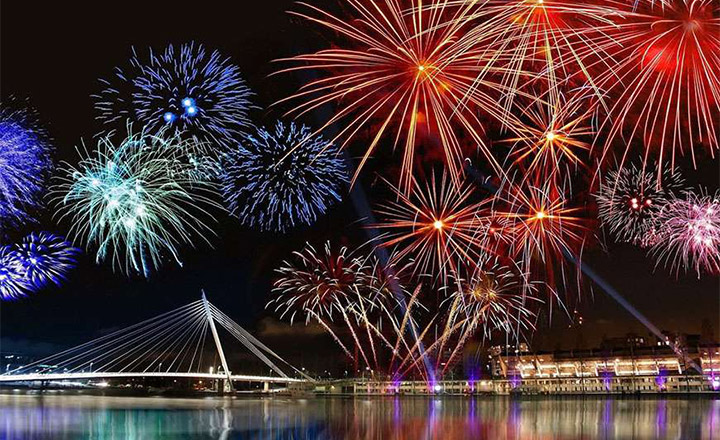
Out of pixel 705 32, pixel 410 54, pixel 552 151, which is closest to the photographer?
pixel 705 32

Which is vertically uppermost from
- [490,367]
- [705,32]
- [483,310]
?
[705,32]

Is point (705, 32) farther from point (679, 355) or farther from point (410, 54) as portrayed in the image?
point (679, 355)

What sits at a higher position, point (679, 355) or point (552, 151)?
point (552, 151)

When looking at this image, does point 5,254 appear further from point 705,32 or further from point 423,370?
point 423,370

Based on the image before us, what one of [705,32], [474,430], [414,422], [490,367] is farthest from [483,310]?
[490,367]

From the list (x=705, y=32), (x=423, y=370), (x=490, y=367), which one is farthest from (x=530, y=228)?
(x=490, y=367)

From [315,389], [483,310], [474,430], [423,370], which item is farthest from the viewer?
[315,389]

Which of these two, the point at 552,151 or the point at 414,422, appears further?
the point at 414,422

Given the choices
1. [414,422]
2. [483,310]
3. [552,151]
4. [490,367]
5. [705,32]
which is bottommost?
[490,367]

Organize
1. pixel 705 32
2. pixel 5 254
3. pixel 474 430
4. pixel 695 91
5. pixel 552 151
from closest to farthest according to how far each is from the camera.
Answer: pixel 705 32
pixel 695 91
pixel 552 151
pixel 474 430
pixel 5 254
